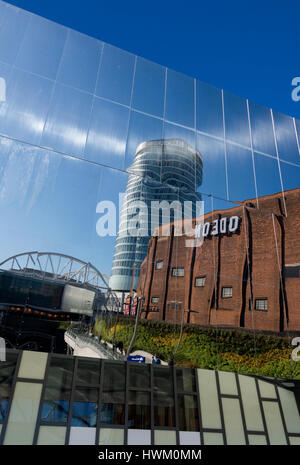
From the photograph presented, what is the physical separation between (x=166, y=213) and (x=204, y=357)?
4.86 m

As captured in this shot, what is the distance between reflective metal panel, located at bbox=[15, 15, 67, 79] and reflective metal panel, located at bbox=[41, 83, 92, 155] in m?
0.75

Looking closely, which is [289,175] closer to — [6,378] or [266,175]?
[266,175]

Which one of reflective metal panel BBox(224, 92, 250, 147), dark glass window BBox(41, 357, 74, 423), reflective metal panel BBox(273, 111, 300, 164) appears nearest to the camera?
dark glass window BBox(41, 357, 74, 423)

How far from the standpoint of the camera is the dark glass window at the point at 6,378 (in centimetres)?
689

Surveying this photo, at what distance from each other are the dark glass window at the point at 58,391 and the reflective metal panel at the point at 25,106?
21.7ft

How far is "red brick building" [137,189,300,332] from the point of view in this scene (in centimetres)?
954

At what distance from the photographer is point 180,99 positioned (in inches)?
468

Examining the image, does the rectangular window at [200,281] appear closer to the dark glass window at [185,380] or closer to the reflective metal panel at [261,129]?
the dark glass window at [185,380]

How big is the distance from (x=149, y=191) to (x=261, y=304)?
18.3 ft

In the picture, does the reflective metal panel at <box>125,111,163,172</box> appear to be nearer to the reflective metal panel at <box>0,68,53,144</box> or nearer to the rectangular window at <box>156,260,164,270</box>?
the reflective metal panel at <box>0,68,53,144</box>

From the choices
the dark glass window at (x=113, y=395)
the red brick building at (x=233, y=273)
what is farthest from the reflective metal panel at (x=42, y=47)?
the dark glass window at (x=113, y=395)

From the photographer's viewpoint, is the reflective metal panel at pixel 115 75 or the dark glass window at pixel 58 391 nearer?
the dark glass window at pixel 58 391

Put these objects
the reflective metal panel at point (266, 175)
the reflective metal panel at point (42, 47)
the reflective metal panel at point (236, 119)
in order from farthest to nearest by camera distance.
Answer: the reflective metal panel at point (236, 119), the reflective metal panel at point (266, 175), the reflective metal panel at point (42, 47)

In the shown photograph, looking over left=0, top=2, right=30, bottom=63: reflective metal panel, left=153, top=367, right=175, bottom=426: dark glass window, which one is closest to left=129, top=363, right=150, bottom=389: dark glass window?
left=153, top=367, right=175, bottom=426: dark glass window
